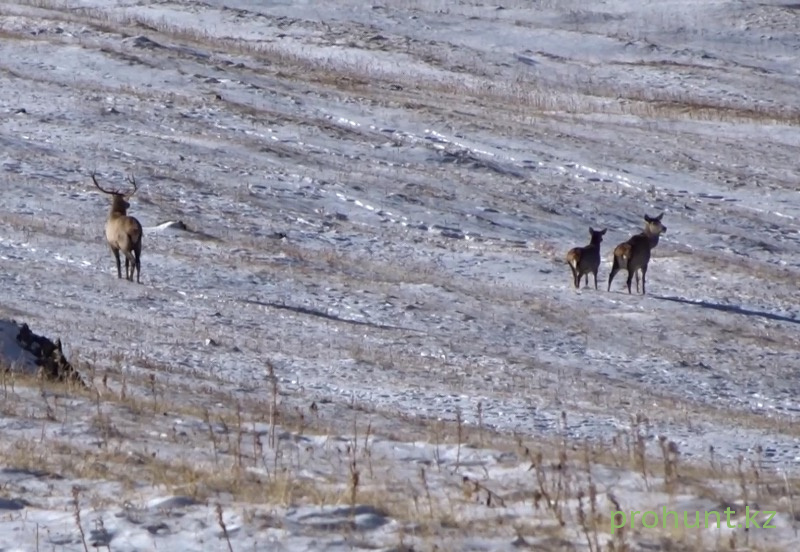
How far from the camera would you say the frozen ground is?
30.5 feet

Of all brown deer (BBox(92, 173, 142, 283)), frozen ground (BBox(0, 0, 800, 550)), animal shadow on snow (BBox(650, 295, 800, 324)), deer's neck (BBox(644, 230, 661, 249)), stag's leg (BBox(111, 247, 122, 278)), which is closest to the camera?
frozen ground (BBox(0, 0, 800, 550))

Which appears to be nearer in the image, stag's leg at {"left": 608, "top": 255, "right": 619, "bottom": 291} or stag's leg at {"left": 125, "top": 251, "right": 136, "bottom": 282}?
stag's leg at {"left": 125, "top": 251, "right": 136, "bottom": 282}

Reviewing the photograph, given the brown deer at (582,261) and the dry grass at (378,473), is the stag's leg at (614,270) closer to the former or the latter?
the brown deer at (582,261)

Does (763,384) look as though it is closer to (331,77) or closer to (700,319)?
(700,319)

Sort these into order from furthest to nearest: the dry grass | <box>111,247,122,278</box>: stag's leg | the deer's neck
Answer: the deer's neck → <box>111,247,122,278</box>: stag's leg → the dry grass

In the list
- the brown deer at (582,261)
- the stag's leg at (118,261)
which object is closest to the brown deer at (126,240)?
the stag's leg at (118,261)

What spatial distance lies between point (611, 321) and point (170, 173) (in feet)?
35.9

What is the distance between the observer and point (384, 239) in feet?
79.3

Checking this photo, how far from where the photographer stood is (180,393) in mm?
12188

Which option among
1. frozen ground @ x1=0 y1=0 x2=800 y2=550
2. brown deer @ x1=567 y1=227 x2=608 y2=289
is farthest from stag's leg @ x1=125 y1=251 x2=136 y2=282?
brown deer @ x1=567 y1=227 x2=608 y2=289

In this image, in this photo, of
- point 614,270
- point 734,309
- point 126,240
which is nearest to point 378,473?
point 126,240

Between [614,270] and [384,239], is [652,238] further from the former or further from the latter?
[384,239]

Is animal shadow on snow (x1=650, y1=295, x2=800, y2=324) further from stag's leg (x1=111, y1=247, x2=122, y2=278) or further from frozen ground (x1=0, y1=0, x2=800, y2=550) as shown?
stag's leg (x1=111, y1=247, x2=122, y2=278)

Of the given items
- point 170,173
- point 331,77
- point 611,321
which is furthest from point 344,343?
point 331,77
